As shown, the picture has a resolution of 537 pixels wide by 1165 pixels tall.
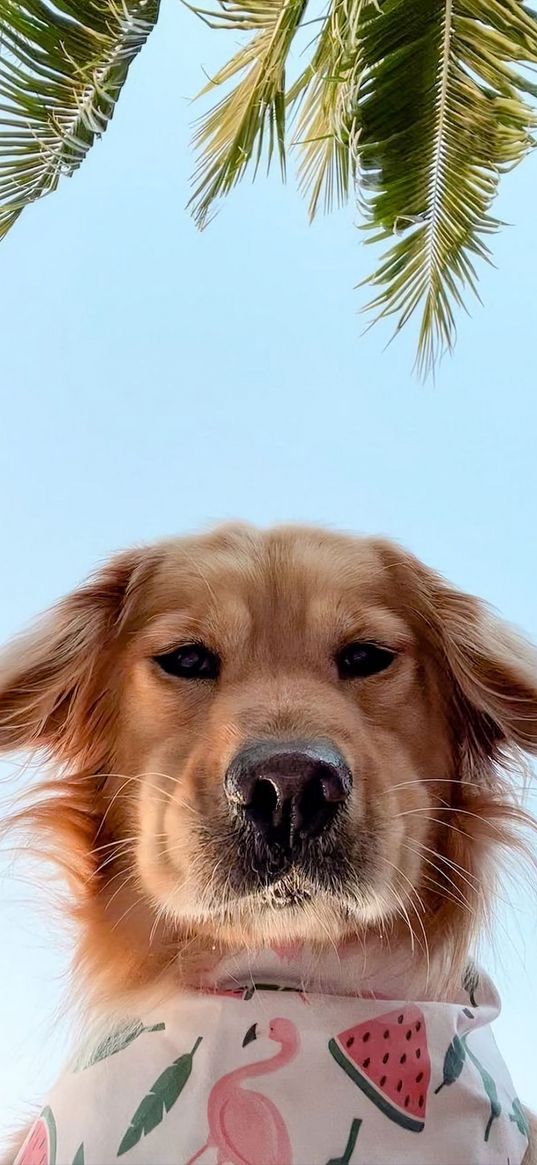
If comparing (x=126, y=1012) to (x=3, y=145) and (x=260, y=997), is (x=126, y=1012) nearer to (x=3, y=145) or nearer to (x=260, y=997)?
(x=260, y=997)

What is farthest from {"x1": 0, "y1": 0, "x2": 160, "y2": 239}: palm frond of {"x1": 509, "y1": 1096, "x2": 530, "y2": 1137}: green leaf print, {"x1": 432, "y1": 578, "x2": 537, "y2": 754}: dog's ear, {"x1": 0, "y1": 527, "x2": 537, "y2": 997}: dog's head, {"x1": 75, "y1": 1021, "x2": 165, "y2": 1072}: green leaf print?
{"x1": 509, "y1": 1096, "x2": 530, "y2": 1137}: green leaf print

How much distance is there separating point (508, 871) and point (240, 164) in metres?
2.22

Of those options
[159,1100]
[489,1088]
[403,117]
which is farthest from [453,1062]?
[403,117]

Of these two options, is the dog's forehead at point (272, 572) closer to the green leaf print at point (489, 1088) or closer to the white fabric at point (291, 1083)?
the white fabric at point (291, 1083)

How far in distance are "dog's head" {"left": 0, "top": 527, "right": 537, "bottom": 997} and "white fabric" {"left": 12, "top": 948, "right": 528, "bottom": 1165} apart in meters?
0.12

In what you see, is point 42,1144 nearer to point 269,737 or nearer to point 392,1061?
point 392,1061

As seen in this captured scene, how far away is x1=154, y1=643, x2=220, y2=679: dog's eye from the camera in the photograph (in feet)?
6.03

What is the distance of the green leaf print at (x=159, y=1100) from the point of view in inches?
59.6

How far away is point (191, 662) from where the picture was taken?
6.09ft

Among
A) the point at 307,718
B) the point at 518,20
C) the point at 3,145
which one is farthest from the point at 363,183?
the point at 307,718

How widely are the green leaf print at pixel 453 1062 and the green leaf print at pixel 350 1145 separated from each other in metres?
0.16

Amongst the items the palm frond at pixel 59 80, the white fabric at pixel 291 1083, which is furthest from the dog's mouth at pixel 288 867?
the palm frond at pixel 59 80

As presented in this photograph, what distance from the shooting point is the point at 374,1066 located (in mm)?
1629

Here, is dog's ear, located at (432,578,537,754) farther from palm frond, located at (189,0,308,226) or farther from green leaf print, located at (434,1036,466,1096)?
palm frond, located at (189,0,308,226)
